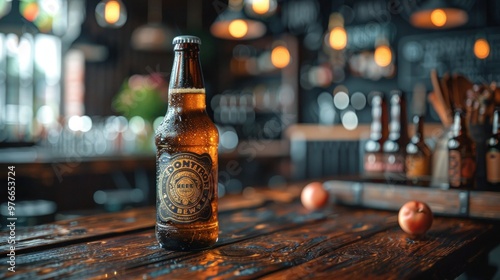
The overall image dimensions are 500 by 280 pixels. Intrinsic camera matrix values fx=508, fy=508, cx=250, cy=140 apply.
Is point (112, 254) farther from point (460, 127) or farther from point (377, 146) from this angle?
point (377, 146)

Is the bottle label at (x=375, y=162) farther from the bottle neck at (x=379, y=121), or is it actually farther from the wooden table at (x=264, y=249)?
the wooden table at (x=264, y=249)

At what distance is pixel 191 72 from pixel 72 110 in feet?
19.5

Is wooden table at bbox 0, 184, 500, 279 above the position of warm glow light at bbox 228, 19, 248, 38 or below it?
below

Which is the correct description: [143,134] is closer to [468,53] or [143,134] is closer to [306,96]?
[306,96]

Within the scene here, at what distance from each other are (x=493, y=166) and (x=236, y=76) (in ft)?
20.2

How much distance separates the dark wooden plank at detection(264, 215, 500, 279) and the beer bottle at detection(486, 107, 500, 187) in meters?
0.35

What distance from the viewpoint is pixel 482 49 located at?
Answer: 5.36 m

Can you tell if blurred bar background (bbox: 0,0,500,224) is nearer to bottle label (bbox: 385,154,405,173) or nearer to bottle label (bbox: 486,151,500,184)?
bottle label (bbox: 385,154,405,173)

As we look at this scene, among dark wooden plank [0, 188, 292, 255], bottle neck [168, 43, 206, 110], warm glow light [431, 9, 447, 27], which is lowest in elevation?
dark wooden plank [0, 188, 292, 255]

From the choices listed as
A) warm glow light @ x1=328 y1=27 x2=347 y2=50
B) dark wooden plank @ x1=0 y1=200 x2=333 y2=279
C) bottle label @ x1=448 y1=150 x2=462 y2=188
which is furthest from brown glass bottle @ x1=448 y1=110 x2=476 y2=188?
warm glow light @ x1=328 y1=27 x2=347 y2=50

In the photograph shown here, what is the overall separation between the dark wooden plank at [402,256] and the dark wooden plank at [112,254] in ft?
0.73

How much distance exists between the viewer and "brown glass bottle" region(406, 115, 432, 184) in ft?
5.69

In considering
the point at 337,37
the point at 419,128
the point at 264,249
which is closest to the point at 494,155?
the point at 419,128

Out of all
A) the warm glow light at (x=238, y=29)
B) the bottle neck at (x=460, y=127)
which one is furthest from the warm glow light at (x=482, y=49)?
the bottle neck at (x=460, y=127)
